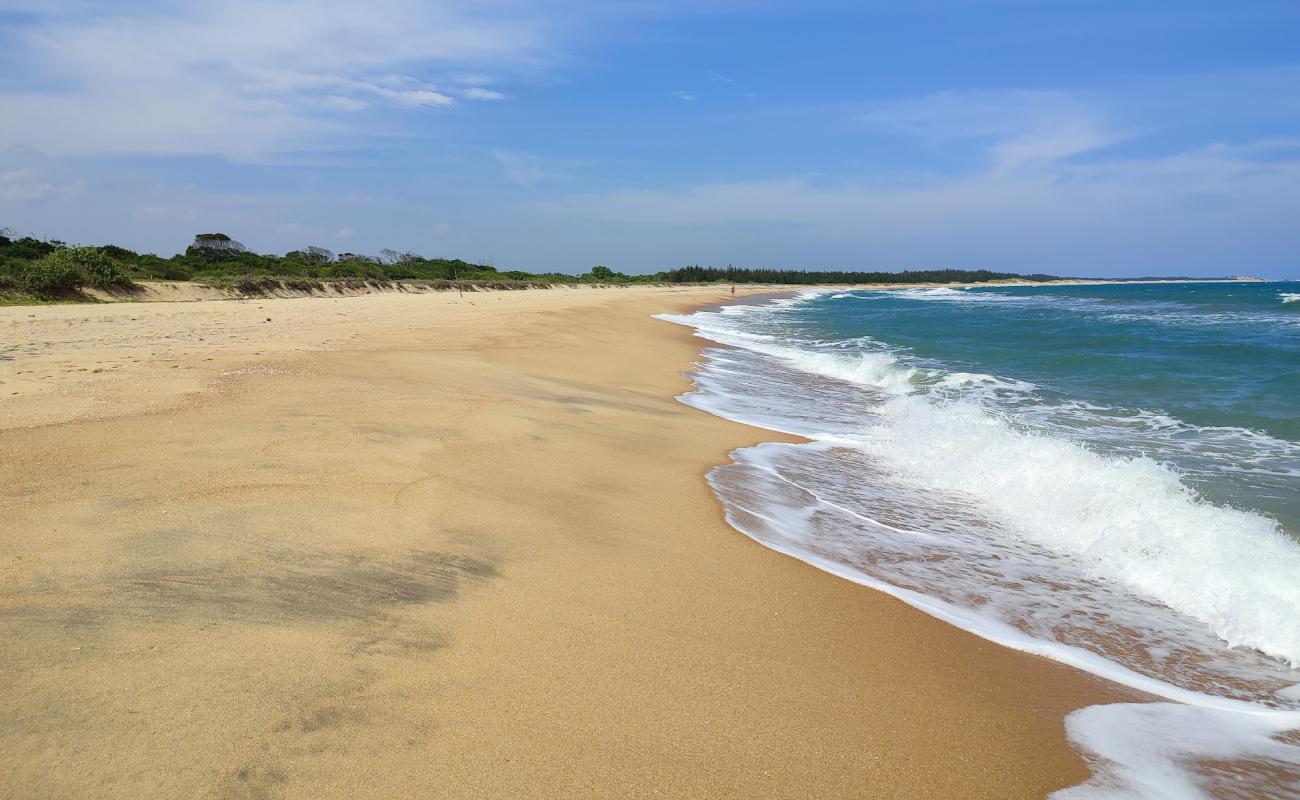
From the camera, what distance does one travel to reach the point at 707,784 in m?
2.33

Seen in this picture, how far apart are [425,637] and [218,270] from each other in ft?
125

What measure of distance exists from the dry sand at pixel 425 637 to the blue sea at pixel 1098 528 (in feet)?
1.16

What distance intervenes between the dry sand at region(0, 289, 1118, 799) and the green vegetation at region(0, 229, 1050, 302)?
18671mm

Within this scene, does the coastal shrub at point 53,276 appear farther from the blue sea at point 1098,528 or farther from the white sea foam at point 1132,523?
the white sea foam at point 1132,523

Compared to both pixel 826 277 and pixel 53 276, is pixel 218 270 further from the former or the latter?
pixel 826 277

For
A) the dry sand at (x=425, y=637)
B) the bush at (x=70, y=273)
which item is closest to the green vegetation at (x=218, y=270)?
the bush at (x=70, y=273)

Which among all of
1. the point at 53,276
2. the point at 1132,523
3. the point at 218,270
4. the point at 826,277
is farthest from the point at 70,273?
the point at 826,277

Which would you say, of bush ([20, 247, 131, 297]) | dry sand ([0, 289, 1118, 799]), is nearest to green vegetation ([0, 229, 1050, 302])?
bush ([20, 247, 131, 297])

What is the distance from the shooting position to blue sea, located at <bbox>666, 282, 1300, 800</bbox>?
10.6ft

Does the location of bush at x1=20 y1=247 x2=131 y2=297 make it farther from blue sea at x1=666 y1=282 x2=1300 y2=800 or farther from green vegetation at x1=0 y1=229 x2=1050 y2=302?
blue sea at x1=666 y1=282 x2=1300 y2=800

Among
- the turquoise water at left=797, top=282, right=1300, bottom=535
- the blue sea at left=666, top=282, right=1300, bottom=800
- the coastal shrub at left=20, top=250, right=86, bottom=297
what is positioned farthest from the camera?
the coastal shrub at left=20, top=250, right=86, bottom=297

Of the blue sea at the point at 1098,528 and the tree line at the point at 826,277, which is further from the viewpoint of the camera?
the tree line at the point at 826,277

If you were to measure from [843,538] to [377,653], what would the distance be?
348 centimetres

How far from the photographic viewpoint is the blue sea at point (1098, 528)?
128 inches
